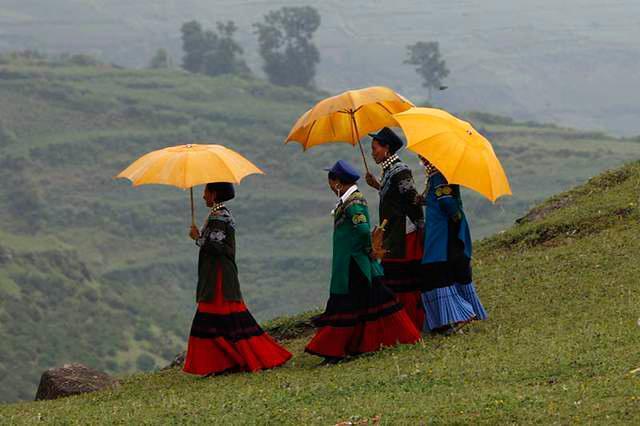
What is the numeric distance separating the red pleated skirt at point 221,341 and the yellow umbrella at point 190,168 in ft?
4.14

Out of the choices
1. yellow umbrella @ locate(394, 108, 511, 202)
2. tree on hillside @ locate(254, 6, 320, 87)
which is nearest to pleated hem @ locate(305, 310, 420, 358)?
Answer: yellow umbrella @ locate(394, 108, 511, 202)

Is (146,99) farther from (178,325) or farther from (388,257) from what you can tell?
(388,257)

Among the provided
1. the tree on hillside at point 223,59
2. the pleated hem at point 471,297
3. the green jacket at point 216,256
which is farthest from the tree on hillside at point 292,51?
the green jacket at point 216,256

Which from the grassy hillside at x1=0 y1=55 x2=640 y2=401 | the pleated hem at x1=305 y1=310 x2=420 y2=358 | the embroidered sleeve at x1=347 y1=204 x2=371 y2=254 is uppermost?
the embroidered sleeve at x1=347 y1=204 x2=371 y2=254

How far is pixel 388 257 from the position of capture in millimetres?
12586

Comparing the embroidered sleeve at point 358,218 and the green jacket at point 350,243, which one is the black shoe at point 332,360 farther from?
the embroidered sleeve at point 358,218

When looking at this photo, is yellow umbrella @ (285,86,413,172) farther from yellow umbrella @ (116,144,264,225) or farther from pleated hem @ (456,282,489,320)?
pleated hem @ (456,282,489,320)

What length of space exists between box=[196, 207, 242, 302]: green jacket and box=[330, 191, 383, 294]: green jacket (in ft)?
3.50

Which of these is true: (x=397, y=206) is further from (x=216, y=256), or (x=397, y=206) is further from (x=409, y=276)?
(x=216, y=256)

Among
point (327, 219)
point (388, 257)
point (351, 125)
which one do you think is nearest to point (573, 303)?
point (388, 257)

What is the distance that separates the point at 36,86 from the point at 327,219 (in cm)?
4487

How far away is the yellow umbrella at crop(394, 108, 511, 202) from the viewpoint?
11461 millimetres

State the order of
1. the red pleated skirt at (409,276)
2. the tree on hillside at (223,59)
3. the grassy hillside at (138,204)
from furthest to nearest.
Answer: the tree on hillside at (223,59) < the grassy hillside at (138,204) < the red pleated skirt at (409,276)

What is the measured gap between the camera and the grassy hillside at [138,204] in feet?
315
